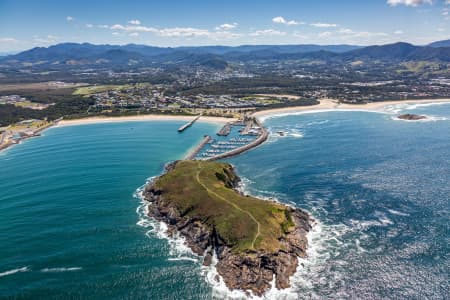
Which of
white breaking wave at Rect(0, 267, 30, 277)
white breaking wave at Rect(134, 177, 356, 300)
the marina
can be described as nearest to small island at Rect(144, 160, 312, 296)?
white breaking wave at Rect(134, 177, 356, 300)

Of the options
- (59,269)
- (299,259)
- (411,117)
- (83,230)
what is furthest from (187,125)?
(411,117)

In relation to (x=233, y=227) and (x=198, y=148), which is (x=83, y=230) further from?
(x=198, y=148)

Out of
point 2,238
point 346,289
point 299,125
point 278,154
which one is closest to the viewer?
point 346,289

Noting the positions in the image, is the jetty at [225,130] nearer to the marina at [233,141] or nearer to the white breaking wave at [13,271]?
the marina at [233,141]

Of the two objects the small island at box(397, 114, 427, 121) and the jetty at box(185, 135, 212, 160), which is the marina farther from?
the small island at box(397, 114, 427, 121)

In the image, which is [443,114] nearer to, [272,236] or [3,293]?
[272,236]

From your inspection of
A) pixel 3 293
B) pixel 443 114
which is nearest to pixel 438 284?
pixel 3 293
